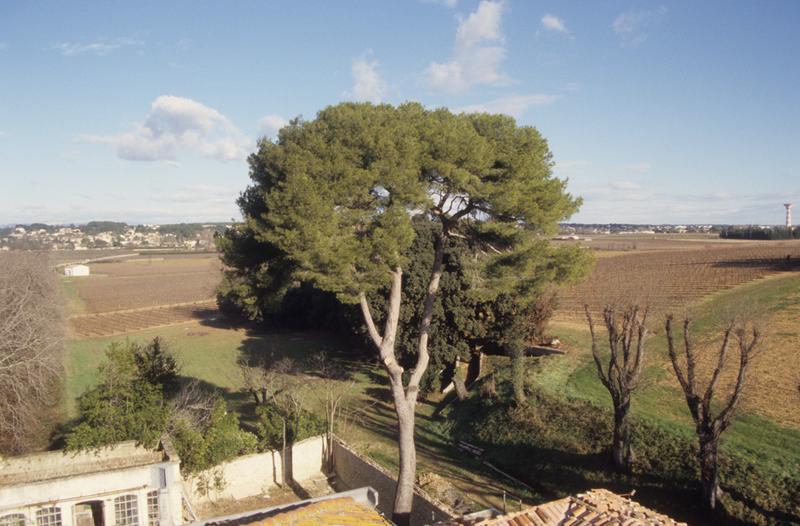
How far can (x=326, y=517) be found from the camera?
27.3 ft

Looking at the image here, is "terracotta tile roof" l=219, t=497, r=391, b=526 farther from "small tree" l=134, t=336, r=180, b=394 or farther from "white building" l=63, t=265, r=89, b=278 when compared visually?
"white building" l=63, t=265, r=89, b=278

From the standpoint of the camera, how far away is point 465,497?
14555 mm

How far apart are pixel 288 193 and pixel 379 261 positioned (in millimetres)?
2226

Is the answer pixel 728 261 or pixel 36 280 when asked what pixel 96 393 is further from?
pixel 728 261

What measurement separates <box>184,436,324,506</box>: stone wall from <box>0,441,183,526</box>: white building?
67.8 inches

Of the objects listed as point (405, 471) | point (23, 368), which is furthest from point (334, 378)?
point (405, 471)

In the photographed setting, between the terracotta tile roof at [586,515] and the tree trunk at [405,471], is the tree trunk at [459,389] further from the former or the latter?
the terracotta tile roof at [586,515]

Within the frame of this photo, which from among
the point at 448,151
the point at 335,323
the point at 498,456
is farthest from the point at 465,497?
the point at 335,323

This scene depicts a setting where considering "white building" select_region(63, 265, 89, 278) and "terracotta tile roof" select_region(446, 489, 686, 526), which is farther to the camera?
"white building" select_region(63, 265, 89, 278)

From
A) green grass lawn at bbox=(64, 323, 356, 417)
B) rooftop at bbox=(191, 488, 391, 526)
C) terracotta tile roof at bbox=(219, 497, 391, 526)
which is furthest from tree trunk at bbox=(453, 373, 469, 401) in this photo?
terracotta tile roof at bbox=(219, 497, 391, 526)

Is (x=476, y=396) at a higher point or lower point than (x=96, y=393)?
lower

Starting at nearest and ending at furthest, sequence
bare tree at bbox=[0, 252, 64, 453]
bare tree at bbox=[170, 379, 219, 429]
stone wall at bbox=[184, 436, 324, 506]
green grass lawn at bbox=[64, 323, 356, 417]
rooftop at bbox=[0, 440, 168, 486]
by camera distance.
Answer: rooftop at bbox=[0, 440, 168, 486]
stone wall at bbox=[184, 436, 324, 506]
bare tree at bbox=[170, 379, 219, 429]
bare tree at bbox=[0, 252, 64, 453]
green grass lawn at bbox=[64, 323, 356, 417]

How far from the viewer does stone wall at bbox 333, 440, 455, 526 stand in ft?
39.6

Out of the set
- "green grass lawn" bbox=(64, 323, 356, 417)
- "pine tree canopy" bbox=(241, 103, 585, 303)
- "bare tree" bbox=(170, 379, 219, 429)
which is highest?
"pine tree canopy" bbox=(241, 103, 585, 303)
